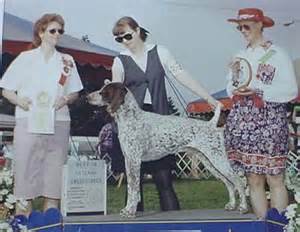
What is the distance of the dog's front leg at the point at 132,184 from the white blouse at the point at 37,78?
1.36 feet

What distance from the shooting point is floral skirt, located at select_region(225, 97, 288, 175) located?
10.9ft

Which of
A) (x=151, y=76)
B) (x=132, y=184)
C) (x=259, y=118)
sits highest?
(x=151, y=76)

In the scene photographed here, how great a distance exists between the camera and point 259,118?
334cm

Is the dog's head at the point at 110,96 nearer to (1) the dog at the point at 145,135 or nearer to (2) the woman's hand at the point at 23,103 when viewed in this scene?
(1) the dog at the point at 145,135

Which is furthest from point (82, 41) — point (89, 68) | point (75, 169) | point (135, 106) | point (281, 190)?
point (281, 190)

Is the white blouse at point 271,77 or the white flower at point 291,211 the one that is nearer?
the white flower at point 291,211

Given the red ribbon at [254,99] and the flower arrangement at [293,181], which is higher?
the red ribbon at [254,99]

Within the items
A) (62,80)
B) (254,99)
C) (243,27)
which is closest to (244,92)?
(254,99)

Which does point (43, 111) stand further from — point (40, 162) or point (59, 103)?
point (40, 162)

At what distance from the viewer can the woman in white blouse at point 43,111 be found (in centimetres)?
307

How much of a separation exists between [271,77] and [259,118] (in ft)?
0.77

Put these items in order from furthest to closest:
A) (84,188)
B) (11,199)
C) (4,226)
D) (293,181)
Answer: (293,181) < (84,188) < (11,199) < (4,226)

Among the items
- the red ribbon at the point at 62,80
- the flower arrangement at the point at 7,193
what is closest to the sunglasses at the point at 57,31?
the red ribbon at the point at 62,80

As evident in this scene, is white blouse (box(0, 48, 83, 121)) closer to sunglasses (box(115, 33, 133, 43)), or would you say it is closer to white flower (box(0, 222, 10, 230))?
sunglasses (box(115, 33, 133, 43))
